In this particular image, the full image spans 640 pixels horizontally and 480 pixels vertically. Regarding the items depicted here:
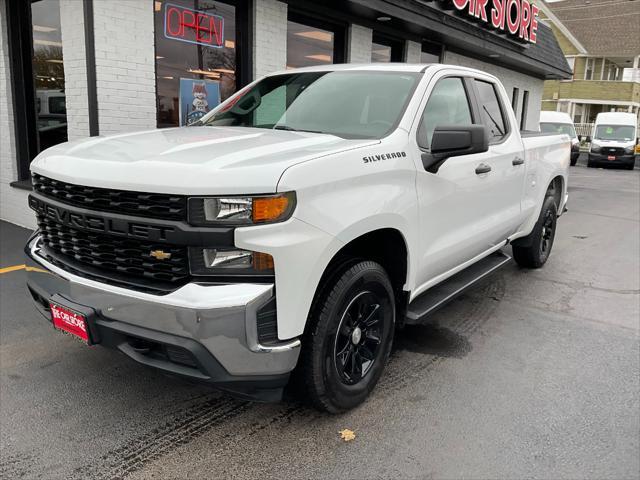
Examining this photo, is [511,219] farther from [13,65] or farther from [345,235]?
[13,65]

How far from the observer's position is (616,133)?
85.4 ft

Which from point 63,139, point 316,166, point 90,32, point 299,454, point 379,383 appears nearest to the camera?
point 316,166

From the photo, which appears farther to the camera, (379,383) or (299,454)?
(379,383)

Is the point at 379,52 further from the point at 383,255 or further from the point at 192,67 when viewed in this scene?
the point at 383,255

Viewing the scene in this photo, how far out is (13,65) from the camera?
24.5 ft

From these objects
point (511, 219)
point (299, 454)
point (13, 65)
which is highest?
point (13, 65)

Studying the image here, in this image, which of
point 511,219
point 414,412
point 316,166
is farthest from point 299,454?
point 511,219

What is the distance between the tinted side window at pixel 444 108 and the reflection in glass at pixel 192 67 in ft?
14.3

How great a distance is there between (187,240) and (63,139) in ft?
18.6

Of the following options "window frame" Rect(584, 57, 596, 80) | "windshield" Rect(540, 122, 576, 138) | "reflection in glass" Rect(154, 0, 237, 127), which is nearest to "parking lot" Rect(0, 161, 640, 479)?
"reflection in glass" Rect(154, 0, 237, 127)

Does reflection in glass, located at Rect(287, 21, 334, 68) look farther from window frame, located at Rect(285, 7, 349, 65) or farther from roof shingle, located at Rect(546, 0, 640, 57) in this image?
roof shingle, located at Rect(546, 0, 640, 57)

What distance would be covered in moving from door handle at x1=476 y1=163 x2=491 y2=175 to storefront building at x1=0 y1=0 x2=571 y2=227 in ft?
14.2

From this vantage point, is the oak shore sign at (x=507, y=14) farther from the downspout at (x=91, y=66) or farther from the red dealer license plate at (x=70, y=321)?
the red dealer license plate at (x=70, y=321)

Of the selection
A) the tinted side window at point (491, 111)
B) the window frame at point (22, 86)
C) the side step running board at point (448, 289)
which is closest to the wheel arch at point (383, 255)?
the side step running board at point (448, 289)
